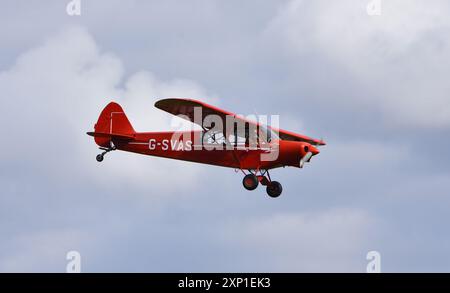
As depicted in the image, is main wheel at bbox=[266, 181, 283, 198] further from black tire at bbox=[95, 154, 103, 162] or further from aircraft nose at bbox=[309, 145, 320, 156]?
black tire at bbox=[95, 154, 103, 162]

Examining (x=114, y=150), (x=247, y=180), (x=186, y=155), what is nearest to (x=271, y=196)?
(x=247, y=180)

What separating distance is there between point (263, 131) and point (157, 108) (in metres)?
3.60

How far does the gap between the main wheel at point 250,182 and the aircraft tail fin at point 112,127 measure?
16.7 ft

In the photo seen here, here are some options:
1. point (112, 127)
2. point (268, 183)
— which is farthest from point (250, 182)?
point (112, 127)

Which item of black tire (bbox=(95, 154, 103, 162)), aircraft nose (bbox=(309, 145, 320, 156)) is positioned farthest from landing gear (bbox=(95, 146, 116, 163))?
aircraft nose (bbox=(309, 145, 320, 156))

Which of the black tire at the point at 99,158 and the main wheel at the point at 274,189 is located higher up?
the black tire at the point at 99,158

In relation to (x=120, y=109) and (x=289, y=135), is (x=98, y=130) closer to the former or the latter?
(x=120, y=109)

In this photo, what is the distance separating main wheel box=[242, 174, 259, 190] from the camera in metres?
30.3

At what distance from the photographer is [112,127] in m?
33.8

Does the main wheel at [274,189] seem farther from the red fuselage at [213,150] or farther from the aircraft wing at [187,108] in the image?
the aircraft wing at [187,108]

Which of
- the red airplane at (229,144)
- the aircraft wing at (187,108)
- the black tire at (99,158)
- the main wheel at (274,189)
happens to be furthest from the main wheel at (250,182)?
the black tire at (99,158)

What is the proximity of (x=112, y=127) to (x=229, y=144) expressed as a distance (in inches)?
213

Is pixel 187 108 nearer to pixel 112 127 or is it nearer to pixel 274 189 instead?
pixel 274 189

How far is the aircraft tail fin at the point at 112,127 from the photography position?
1308 inches
